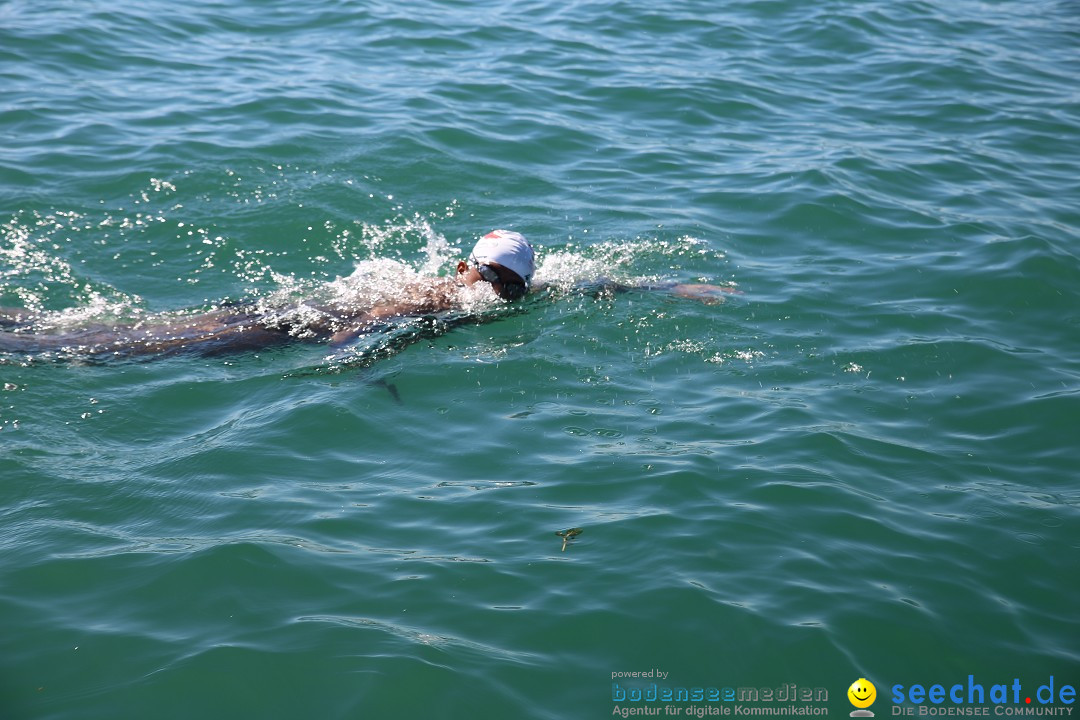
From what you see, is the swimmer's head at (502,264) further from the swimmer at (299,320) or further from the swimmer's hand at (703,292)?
the swimmer's hand at (703,292)

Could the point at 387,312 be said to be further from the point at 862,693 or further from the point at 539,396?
the point at 862,693

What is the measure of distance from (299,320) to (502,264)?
176cm

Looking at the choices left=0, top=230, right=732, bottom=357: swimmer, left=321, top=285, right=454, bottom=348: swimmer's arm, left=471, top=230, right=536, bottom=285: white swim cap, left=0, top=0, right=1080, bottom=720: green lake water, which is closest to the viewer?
left=0, top=0, right=1080, bottom=720: green lake water

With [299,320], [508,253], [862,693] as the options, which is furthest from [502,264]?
[862,693]

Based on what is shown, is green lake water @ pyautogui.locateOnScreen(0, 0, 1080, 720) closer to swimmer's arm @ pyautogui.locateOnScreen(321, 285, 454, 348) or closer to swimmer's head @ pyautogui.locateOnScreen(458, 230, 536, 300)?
swimmer's arm @ pyautogui.locateOnScreen(321, 285, 454, 348)

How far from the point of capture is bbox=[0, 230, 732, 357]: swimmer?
746 centimetres

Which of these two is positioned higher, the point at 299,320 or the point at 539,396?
the point at 299,320

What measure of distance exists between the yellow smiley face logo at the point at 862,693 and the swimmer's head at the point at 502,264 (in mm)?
4612

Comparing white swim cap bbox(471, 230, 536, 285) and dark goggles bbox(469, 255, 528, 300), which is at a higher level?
white swim cap bbox(471, 230, 536, 285)

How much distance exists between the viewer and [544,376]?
7680mm

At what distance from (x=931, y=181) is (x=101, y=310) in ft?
29.6

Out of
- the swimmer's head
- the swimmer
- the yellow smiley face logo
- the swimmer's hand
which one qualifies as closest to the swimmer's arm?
the swimmer

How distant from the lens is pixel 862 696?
16.3 ft

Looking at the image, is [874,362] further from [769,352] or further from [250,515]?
[250,515]
